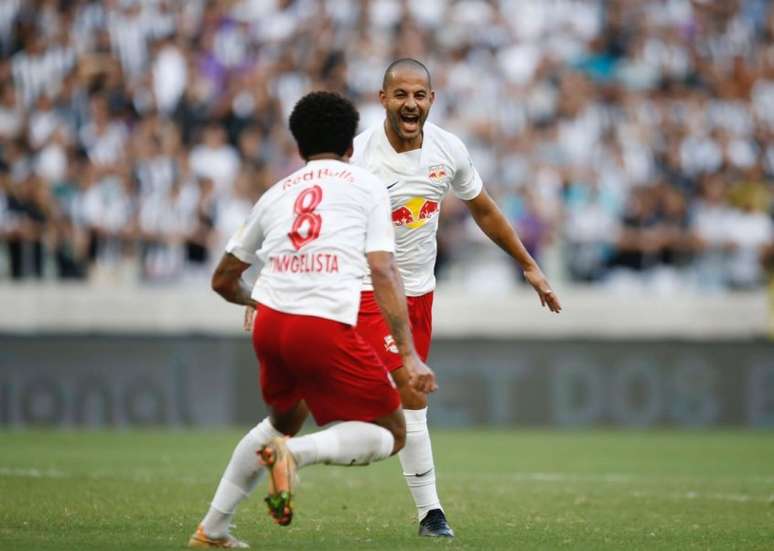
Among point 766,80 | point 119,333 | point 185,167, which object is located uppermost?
point 766,80

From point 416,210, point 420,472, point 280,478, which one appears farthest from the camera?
point 416,210

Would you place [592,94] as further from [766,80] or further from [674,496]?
[674,496]

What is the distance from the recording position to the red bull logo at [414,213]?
8555 mm

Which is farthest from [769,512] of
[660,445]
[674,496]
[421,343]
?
[660,445]

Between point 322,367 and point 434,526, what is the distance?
1966mm

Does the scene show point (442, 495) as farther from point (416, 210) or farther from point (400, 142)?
point (400, 142)

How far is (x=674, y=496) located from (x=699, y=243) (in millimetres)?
8711

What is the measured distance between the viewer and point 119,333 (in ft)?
60.2

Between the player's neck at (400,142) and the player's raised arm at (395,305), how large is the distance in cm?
193

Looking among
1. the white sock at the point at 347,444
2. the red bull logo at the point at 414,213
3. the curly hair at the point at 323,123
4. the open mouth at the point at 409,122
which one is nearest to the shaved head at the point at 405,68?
the open mouth at the point at 409,122

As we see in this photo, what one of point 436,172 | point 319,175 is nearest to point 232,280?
point 319,175

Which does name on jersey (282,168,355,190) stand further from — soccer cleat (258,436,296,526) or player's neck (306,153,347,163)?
soccer cleat (258,436,296,526)

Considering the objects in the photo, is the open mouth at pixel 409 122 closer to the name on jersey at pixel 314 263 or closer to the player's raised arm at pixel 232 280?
the player's raised arm at pixel 232 280

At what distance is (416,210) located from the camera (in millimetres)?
8570
